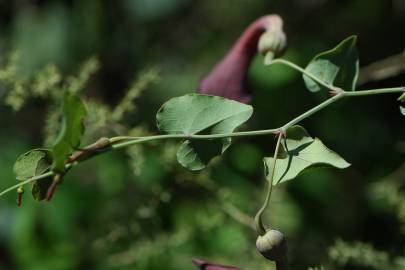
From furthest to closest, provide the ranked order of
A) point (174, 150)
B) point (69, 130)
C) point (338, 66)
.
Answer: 1. point (174, 150)
2. point (338, 66)
3. point (69, 130)

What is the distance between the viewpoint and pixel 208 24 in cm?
183

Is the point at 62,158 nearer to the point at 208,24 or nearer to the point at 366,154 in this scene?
the point at 366,154

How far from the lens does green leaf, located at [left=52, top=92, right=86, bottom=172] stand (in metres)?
0.53

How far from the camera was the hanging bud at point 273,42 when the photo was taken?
80 cm

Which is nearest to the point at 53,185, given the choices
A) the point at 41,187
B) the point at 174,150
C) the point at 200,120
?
the point at 41,187

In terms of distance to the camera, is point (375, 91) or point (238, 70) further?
point (238, 70)

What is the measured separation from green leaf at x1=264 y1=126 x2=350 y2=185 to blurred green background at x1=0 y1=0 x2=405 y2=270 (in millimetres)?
286

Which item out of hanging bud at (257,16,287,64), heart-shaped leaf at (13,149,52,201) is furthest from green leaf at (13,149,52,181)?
hanging bud at (257,16,287,64)

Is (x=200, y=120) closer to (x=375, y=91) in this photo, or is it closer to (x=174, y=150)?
(x=375, y=91)

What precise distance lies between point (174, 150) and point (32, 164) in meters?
0.41

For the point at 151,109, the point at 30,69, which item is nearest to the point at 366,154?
the point at 151,109

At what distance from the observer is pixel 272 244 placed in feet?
1.93

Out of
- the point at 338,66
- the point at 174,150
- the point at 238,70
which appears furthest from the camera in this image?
the point at 174,150

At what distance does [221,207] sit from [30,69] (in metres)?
0.85
